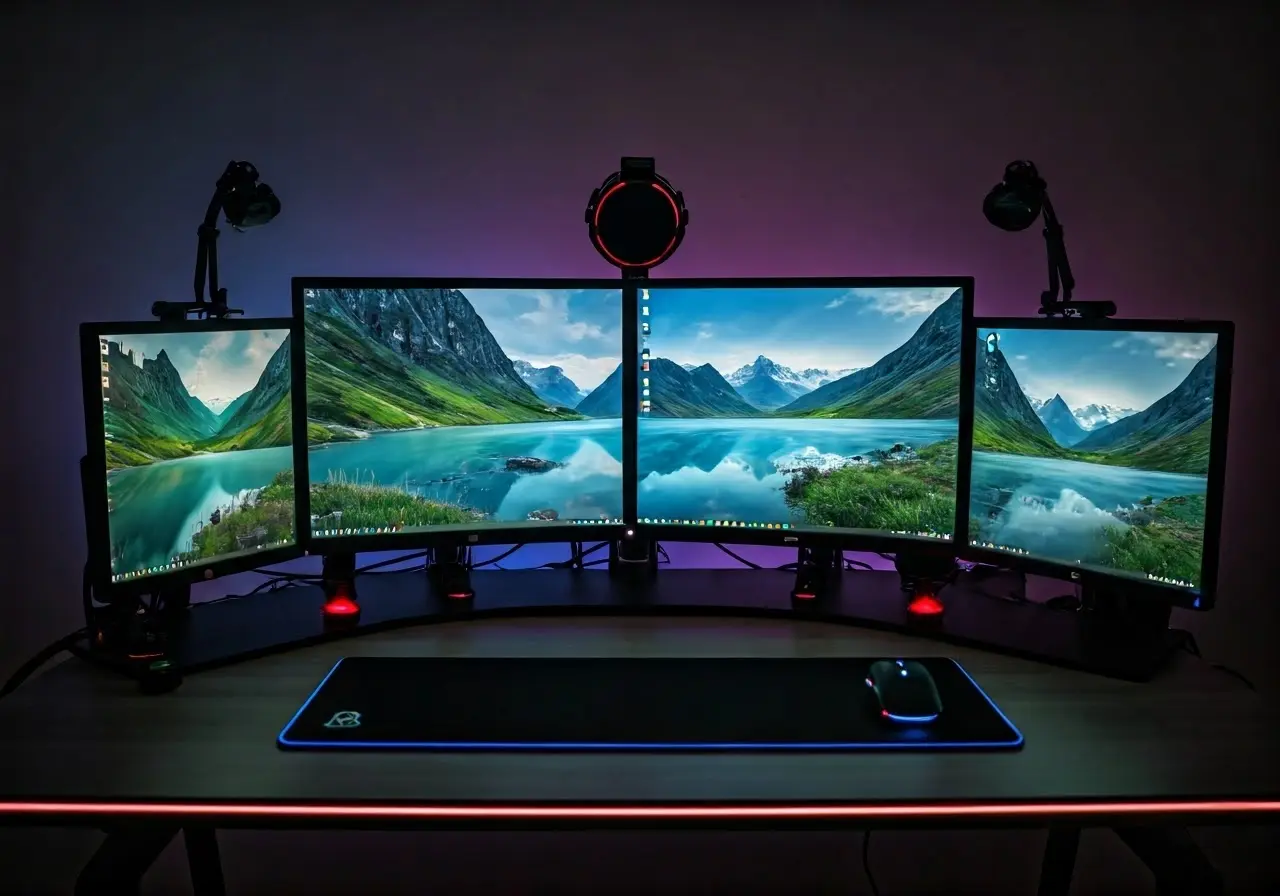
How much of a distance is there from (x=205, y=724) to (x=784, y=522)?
1.03 metres

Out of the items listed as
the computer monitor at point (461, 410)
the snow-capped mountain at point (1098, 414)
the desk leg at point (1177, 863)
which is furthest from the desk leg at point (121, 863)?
the snow-capped mountain at point (1098, 414)

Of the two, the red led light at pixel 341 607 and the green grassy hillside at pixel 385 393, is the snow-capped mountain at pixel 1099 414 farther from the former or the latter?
the red led light at pixel 341 607

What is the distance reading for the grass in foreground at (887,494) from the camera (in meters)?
1.62

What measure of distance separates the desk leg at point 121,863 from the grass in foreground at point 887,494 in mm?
1166

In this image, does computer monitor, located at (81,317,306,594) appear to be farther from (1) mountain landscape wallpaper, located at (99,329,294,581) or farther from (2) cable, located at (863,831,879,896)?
(2) cable, located at (863,831,879,896)

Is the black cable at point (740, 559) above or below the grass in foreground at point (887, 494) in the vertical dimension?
below

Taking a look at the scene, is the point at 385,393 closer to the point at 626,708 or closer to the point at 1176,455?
the point at 626,708

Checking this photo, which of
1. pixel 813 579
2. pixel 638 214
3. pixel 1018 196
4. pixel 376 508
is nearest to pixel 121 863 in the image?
pixel 376 508

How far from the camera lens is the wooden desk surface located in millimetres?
1024

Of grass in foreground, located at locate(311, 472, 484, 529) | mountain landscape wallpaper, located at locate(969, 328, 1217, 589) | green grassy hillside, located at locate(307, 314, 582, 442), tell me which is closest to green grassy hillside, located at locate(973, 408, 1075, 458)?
mountain landscape wallpaper, located at locate(969, 328, 1217, 589)

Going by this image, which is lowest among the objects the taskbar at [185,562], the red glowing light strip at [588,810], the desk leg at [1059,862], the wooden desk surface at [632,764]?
the desk leg at [1059,862]

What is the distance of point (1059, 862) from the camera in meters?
1.66

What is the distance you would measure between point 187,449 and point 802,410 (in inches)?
43.4

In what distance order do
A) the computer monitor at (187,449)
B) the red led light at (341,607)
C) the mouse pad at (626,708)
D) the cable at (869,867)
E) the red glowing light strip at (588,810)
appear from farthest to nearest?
the cable at (869,867) → the red led light at (341,607) → the computer monitor at (187,449) → the mouse pad at (626,708) → the red glowing light strip at (588,810)
